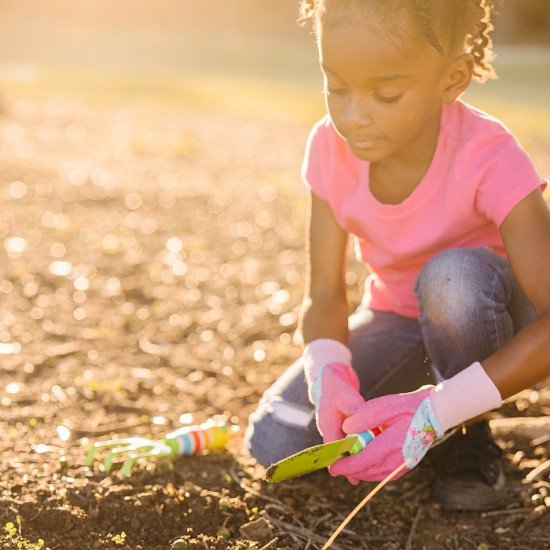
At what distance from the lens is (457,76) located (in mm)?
2217

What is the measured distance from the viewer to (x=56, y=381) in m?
3.04

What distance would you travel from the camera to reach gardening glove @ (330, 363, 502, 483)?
2.03 meters

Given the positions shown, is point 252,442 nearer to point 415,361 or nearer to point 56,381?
point 415,361

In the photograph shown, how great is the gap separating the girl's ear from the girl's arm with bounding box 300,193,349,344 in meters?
0.51

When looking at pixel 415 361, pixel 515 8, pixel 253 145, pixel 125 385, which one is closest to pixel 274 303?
pixel 125 385

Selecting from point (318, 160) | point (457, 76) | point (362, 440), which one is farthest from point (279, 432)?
point (457, 76)

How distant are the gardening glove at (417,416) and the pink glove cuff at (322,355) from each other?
0.82 feet

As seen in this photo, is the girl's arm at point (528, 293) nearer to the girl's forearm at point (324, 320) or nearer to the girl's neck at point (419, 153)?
the girl's neck at point (419, 153)

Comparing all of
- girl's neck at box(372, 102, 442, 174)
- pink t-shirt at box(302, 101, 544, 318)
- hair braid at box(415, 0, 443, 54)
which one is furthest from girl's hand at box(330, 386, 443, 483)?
hair braid at box(415, 0, 443, 54)

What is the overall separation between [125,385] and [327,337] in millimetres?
875

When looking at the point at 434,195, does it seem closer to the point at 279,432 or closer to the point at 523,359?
the point at 523,359

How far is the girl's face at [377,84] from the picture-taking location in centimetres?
204

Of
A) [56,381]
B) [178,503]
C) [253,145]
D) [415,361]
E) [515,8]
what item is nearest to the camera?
[178,503]

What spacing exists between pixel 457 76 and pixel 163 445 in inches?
47.4
